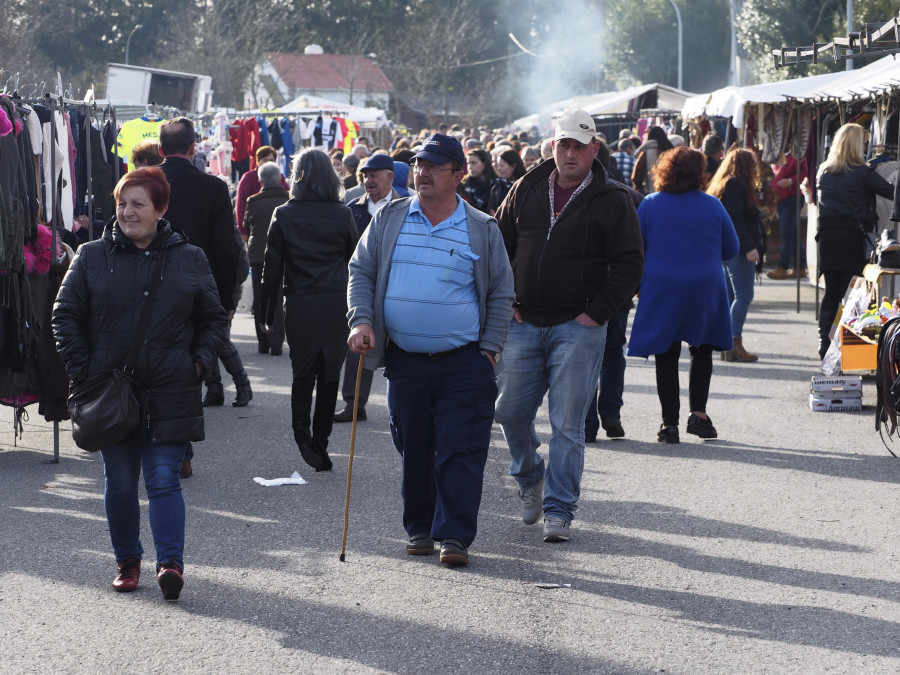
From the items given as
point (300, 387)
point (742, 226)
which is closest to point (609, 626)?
point (300, 387)

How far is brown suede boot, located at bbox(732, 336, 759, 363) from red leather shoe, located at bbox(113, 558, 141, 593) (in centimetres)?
769

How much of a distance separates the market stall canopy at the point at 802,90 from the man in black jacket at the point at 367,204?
4.45 meters

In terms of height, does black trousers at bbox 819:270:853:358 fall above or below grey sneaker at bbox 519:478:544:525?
above

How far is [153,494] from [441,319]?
138cm

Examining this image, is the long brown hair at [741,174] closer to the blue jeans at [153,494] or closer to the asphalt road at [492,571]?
the asphalt road at [492,571]

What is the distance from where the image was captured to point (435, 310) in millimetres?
5676

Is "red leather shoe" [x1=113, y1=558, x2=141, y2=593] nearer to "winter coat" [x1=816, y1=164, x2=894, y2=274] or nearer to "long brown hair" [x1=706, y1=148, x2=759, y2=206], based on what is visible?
"long brown hair" [x1=706, y1=148, x2=759, y2=206]

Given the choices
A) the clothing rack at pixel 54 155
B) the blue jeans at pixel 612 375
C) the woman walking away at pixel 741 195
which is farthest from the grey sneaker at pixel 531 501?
the woman walking away at pixel 741 195

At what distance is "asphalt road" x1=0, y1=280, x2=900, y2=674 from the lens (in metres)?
4.70

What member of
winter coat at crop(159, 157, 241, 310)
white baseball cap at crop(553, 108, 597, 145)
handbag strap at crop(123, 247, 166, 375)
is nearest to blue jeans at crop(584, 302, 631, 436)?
winter coat at crop(159, 157, 241, 310)

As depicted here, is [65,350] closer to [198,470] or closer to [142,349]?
[142,349]

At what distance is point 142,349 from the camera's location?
522 centimetres

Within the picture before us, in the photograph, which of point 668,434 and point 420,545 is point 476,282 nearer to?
point 420,545

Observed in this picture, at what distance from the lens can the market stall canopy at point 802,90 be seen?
12.2 meters
